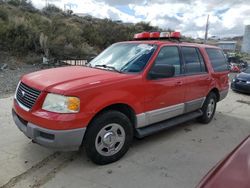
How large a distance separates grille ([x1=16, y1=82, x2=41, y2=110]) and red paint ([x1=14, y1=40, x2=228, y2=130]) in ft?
0.24

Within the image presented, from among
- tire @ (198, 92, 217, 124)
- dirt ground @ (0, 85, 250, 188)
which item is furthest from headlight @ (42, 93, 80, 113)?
tire @ (198, 92, 217, 124)

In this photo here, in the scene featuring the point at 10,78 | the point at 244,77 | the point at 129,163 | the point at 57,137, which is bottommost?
the point at 129,163

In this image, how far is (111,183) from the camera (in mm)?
3359

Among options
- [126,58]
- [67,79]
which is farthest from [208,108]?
[67,79]

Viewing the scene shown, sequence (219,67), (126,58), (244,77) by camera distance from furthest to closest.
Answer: (244,77) < (219,67) < (126,58)

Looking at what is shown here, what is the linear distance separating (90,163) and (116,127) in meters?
0.65

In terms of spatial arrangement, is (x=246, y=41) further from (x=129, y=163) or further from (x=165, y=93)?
(x=129, y=163)

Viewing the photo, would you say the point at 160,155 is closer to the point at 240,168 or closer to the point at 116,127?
the point at 116,127

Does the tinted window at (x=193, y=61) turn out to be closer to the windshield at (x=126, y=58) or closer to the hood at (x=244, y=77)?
the windshield at (x=126, y=58)

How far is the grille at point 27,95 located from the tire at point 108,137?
828 millimetres

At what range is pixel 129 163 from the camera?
391 cm

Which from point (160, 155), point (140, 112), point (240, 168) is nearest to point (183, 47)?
point (140, 112)

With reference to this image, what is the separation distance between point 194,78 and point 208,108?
1111 millimetres

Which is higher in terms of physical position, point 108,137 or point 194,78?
point 194,78
